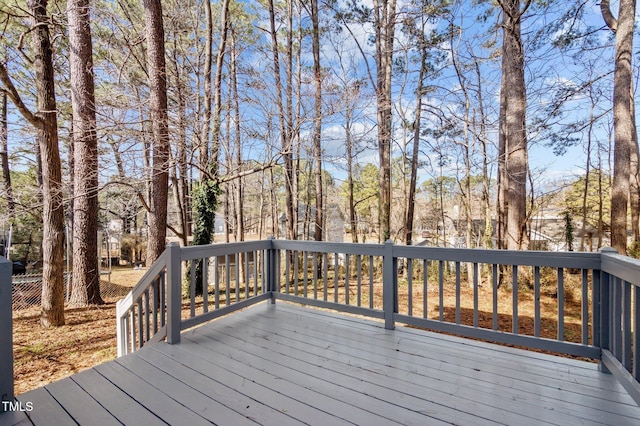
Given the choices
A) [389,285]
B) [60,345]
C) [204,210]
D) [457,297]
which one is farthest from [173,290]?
[204,210]

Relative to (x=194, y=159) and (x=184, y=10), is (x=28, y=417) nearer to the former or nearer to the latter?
(x=194, y=159)

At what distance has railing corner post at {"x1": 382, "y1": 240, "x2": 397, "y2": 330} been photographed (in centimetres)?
318

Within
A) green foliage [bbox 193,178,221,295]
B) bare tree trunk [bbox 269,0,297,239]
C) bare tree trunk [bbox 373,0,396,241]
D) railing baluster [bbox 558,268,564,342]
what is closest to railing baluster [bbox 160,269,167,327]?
railing baluster [bbox 558,268,564,342]

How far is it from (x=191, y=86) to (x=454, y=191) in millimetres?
11252

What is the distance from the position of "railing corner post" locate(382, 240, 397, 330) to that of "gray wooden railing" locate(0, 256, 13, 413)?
283cm

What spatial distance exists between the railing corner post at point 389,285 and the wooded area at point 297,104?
12.5ft

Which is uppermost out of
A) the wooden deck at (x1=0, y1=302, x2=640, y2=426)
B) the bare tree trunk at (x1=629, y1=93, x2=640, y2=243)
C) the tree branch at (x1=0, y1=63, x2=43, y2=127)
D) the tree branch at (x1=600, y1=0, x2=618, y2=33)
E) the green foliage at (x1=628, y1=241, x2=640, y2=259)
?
the tree branch at (x1=600, y1=0, x2=618, y2=33)

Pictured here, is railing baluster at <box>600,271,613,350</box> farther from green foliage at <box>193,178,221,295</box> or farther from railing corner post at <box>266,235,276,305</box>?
green foliage at <box>193,178,221,295</box>

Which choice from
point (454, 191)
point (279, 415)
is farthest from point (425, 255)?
point (454, 191)

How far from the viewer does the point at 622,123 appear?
16.9 ft

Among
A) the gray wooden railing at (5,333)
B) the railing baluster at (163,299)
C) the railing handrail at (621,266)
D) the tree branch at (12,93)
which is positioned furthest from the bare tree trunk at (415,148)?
the gray wooden railing at (5,333)

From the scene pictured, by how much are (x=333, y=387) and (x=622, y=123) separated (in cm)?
651

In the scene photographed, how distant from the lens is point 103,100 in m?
5.70

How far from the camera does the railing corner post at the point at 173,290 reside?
279 centimetres
